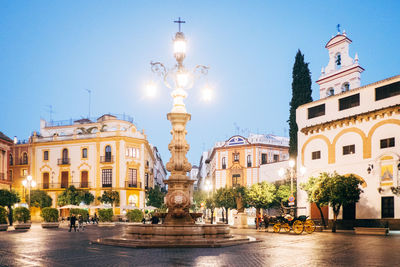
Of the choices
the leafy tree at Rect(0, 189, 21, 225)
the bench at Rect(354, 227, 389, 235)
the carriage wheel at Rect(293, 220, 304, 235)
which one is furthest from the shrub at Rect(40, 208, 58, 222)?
the bench at Rect(354, 227, 389, 235)

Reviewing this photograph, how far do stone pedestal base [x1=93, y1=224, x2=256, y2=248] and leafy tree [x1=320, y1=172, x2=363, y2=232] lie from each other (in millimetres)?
13393

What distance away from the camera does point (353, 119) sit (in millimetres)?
31547

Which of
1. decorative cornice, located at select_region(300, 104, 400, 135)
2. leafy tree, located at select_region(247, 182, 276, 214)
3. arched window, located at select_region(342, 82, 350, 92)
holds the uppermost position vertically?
arched window, located at select_region(342, 82, 350, 92)

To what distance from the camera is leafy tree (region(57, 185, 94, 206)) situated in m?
55.4

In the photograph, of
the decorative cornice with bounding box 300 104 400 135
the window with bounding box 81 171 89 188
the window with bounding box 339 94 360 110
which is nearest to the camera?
the decorative cornice with bounding box 300 104 400 135

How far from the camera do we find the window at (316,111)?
1359 inches

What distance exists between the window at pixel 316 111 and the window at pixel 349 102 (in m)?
1.84

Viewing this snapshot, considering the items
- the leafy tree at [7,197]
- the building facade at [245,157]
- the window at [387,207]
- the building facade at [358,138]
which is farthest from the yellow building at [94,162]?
the window at [387,207]

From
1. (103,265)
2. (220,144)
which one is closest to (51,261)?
(103,265)

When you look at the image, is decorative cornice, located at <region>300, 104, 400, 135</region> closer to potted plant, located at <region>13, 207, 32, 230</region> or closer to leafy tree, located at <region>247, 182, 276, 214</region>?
leafy tree, located at <region>247, 182, 276, 214</region>

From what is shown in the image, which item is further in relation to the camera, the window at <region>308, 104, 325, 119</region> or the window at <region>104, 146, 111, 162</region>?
the window at <region>104, 146, 111, 162</region>

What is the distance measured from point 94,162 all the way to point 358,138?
3892cm

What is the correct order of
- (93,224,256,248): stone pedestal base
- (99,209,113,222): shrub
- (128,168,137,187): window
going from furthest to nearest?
(128,168,137,187): window → (99,209,113,222): shrub → (93,224,256,248): stone pedestal base

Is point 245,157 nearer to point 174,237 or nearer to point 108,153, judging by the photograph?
point 108,153
